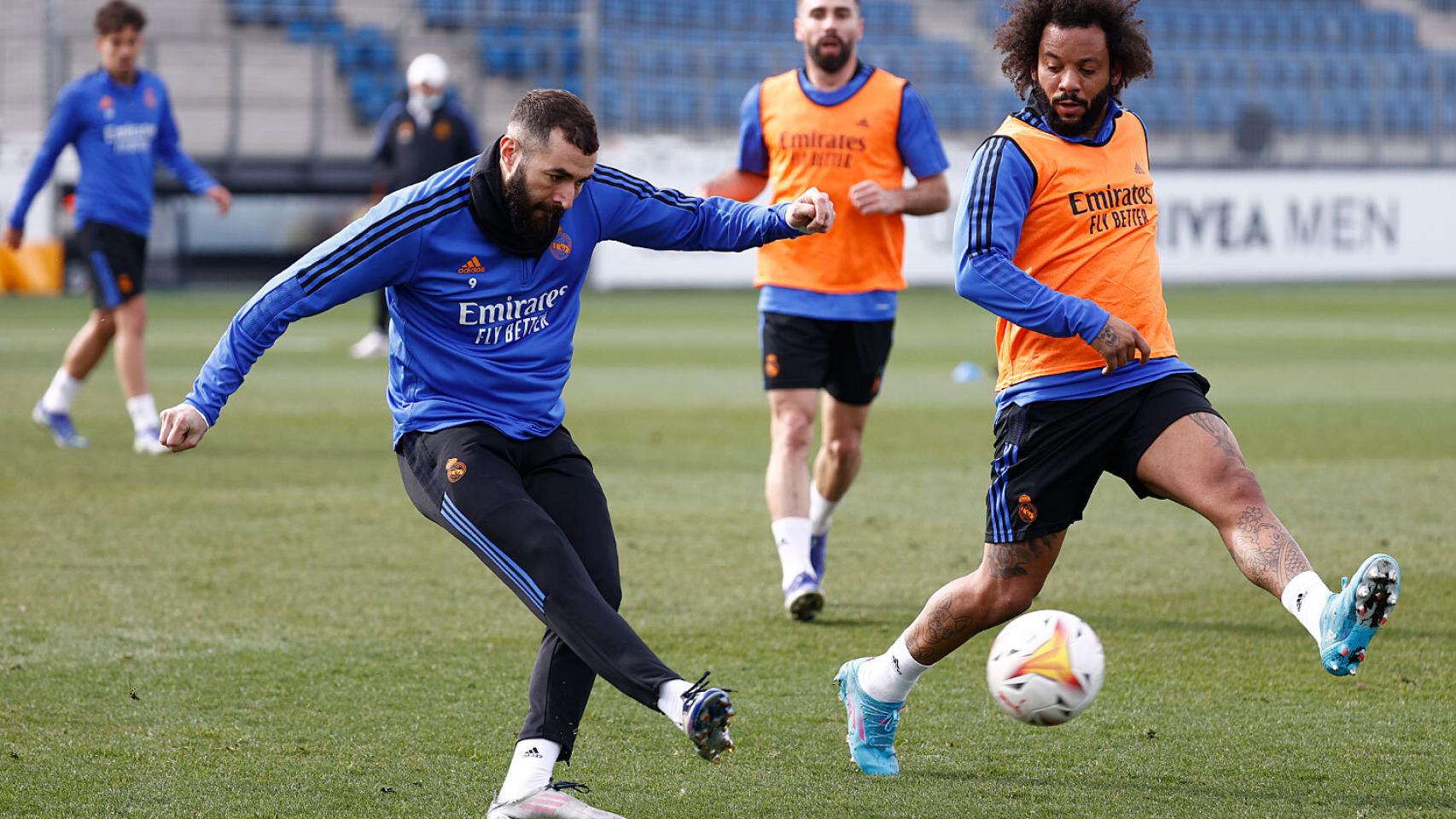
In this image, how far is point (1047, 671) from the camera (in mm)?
4168

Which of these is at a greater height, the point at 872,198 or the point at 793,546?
the point at 872,198

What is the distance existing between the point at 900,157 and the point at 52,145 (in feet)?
19.6

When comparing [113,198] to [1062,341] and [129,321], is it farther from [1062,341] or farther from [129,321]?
[1062,341]

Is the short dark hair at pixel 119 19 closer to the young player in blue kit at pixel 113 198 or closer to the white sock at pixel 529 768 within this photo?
the young player in blue kit at pixel 113 198

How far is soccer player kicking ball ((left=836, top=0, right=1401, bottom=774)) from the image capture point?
13.9ft

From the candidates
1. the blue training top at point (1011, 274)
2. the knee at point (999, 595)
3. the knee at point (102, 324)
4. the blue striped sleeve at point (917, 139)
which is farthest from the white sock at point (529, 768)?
the knee at point (102, 324)

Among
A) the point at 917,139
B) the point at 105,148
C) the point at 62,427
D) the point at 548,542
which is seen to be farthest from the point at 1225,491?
the point at 62,427

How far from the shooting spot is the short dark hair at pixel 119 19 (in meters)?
9.94

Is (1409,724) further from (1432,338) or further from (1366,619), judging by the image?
(1432,338)

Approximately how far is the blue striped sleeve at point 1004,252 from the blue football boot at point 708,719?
1.33 m

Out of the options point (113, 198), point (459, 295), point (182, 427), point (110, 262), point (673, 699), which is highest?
point (459, 295)

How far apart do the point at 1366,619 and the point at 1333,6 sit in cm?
3621

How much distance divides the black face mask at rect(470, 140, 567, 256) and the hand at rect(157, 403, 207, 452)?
0.79m

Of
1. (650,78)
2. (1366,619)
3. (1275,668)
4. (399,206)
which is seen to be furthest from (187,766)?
(650,78)
